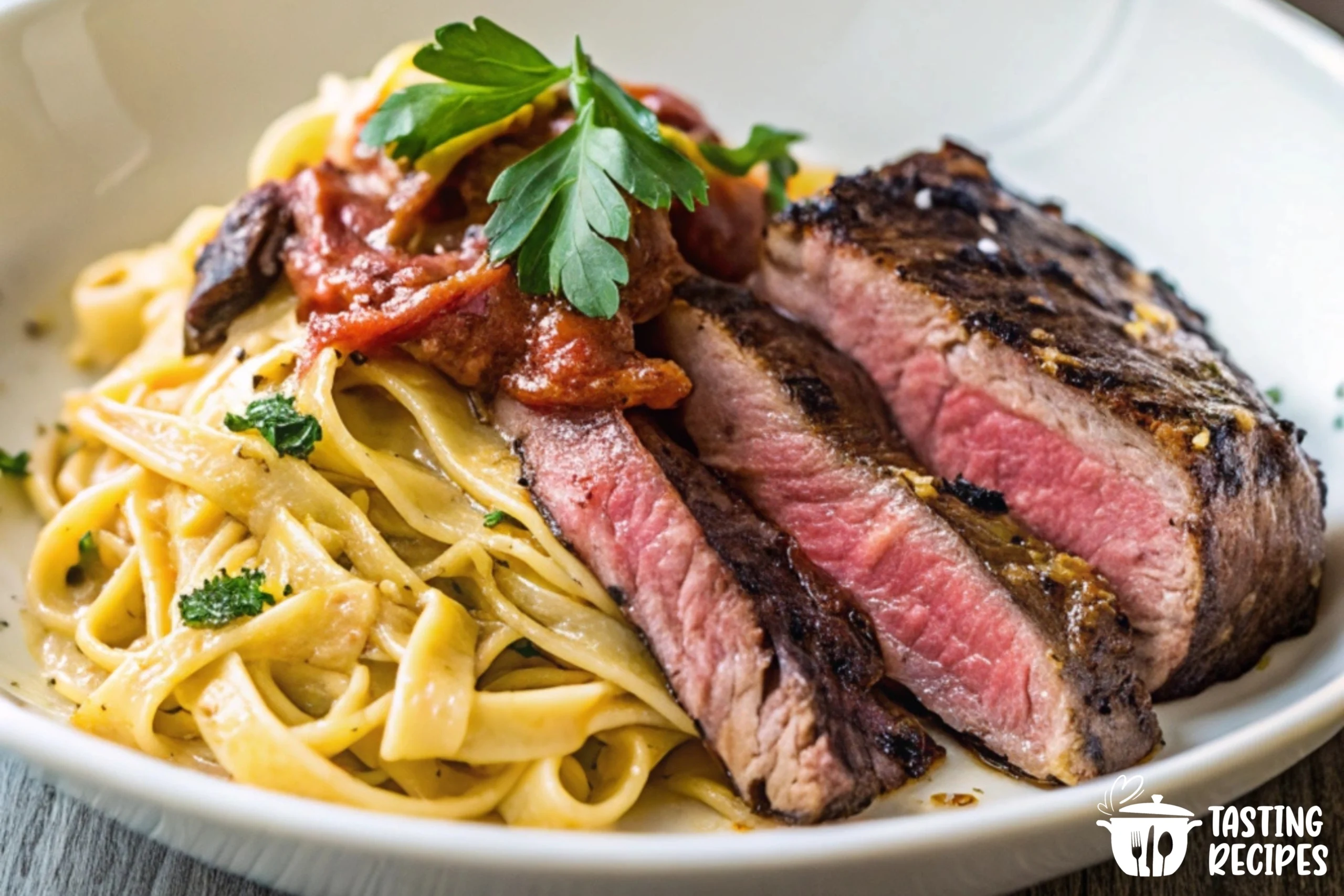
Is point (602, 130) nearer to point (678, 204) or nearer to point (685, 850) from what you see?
point (678, 204)

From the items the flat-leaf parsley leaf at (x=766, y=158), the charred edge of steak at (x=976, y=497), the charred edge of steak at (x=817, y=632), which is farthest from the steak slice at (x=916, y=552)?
the flat-leaf parsley leaf at (x=766, y=158)

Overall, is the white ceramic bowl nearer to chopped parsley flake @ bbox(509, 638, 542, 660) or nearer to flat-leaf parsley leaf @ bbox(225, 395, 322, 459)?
chopped parsley flake @ bbox(509, 638, 542, 660)

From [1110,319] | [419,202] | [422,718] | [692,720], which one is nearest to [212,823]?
[422,718]

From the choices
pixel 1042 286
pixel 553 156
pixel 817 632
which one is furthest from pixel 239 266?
pixel 1042 286

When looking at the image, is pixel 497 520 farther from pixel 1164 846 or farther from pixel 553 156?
pixel 1164 846

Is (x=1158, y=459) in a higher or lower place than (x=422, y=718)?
higher
